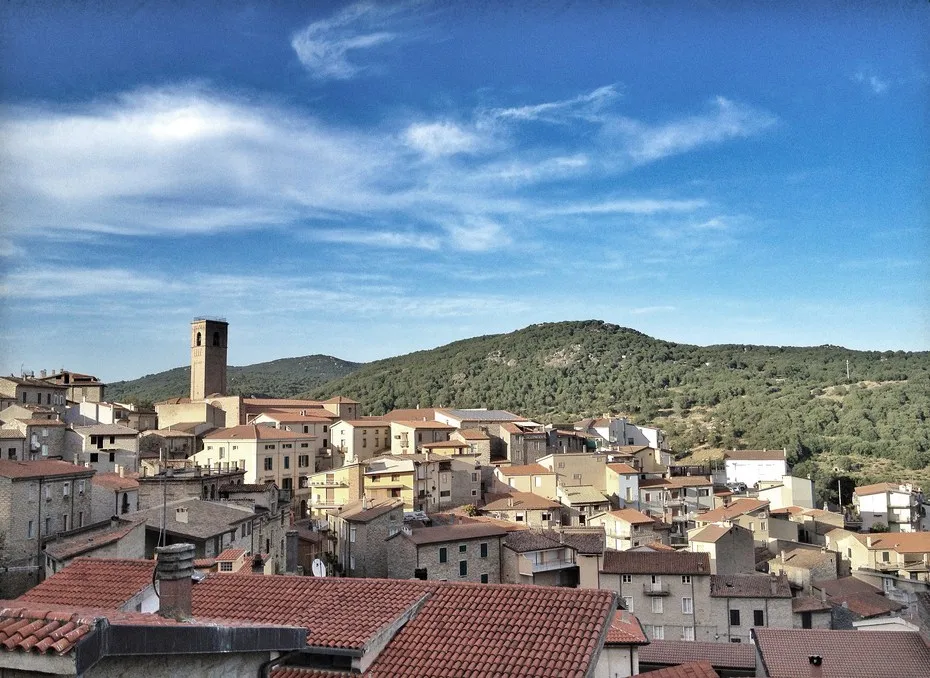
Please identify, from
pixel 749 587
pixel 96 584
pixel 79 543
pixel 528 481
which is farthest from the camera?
pixel 528 481

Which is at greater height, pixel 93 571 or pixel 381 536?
pixel 93 571

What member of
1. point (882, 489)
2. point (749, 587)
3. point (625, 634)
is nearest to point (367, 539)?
point (749, 587)

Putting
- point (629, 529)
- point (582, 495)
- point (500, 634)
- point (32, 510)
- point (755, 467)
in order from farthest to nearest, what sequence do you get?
point (755, 467)
point (582, 495)
point (629, 529)
point (32, 510)
point (500, 634)

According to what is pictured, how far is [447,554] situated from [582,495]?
772 inches

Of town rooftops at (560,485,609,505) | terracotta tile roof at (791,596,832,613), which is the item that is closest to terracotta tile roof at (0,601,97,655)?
terracotta tile roof at (791,596,832,613)

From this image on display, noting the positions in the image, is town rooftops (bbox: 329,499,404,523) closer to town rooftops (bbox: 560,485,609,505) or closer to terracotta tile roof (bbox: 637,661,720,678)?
town rooftops (bbox: 560,485,609,505)

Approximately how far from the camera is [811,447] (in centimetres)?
7738

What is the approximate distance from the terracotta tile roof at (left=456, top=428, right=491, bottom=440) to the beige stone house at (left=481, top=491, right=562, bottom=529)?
29.8ft

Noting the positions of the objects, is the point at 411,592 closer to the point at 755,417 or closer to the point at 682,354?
the point at 755,417

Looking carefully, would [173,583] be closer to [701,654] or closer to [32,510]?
[701,654]

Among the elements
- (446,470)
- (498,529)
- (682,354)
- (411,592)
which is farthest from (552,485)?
(682,354)

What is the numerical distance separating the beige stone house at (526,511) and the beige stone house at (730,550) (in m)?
10.3

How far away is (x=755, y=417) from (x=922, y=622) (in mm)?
81436

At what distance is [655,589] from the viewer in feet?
98.9
